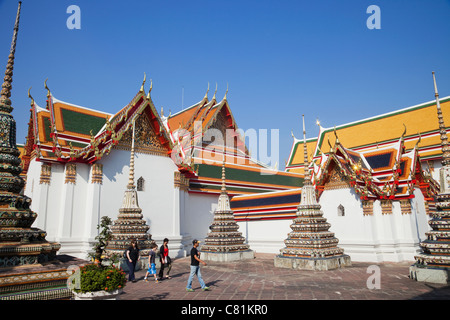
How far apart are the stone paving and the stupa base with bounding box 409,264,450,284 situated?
197 mm

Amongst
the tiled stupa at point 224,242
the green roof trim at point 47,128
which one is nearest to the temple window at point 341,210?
the tiled stupa at point 224,242

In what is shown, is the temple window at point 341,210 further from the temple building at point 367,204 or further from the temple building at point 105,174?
the temple building at point 105,174

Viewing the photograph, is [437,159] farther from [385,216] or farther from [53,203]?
[53,203]

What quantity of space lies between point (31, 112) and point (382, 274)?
51.4 feet

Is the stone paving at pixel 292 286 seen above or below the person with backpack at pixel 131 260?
below

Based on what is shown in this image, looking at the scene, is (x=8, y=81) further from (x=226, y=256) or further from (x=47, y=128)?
(x=226, y=256)

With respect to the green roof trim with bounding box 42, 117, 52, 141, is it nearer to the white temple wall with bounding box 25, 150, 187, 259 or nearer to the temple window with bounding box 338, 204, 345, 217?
the white temple wall with bounding box 25, 150, 187, 259

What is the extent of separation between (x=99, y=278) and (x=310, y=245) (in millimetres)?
7937

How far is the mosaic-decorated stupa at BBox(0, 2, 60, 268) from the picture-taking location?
384 centimetres

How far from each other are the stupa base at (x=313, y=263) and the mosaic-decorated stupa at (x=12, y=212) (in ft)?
26.6

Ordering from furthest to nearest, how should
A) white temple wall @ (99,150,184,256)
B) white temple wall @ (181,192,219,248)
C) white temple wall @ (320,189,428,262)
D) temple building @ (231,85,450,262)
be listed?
white temple wall @ (181,192,219,248) < white temple wall @ (99,150,184,256) < temple building @ (231,85,450,262) < white temple wall @ (320,189,428,262)

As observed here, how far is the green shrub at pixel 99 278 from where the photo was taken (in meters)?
4.11

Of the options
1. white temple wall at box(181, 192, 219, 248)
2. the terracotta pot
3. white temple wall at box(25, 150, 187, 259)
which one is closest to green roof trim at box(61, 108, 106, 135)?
white temple wall at box(25, 150, 187, 259)
